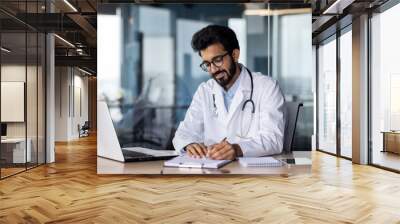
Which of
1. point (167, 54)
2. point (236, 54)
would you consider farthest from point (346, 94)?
point (236, 54)

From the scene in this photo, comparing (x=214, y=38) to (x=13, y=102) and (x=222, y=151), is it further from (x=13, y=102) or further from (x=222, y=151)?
(x=13, y=102)

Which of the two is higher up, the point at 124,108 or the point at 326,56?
the point at 326,56

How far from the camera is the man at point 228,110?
199cm

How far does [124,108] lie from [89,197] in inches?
64.4

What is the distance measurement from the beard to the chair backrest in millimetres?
391

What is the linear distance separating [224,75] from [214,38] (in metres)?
0.19

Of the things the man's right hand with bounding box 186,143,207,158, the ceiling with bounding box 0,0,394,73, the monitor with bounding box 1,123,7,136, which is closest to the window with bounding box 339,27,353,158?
the ceiling with bounding box 0,0,394,73

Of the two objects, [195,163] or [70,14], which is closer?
[195,163]

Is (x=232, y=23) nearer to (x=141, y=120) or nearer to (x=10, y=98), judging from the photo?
(x=141, y=120)

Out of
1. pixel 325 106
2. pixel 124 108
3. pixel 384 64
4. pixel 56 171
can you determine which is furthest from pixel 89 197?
pixel 325 106

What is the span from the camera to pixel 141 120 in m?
2.81

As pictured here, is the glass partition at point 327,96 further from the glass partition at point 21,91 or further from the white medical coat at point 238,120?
the white medical coat at point 238,120

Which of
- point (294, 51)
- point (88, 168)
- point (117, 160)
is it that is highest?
point (294, 51)

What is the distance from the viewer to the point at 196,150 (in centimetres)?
193
